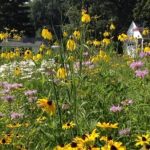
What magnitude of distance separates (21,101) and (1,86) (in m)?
0.55

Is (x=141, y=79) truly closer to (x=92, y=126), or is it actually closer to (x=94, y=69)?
(x=94, y=69)

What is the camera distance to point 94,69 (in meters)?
6.92

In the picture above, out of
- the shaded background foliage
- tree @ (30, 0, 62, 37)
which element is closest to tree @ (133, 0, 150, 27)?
the shaded background foliage

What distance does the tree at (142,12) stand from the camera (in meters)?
60.3

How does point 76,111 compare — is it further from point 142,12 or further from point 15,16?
point 142,12

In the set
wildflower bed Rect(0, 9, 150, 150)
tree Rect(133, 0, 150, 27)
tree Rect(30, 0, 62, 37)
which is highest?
tree Rect(30, 0, 62, 37)

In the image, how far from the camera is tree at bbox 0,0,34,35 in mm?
56594

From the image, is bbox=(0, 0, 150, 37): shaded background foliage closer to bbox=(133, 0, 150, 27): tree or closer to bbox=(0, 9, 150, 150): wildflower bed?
bbox=(133, 0, 150, 27): tree

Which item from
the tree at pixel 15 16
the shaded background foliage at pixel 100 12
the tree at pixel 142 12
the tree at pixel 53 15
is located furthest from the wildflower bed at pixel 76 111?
the tree at pixel 142 12

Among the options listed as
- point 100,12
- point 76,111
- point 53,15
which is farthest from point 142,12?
point 76,111

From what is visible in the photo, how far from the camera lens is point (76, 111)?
3896 millimetres

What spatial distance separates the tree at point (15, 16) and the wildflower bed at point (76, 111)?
50.4 metres

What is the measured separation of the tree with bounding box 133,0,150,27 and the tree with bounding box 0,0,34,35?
13137 millimetres

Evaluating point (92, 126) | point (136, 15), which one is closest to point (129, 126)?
point (92, 126)
